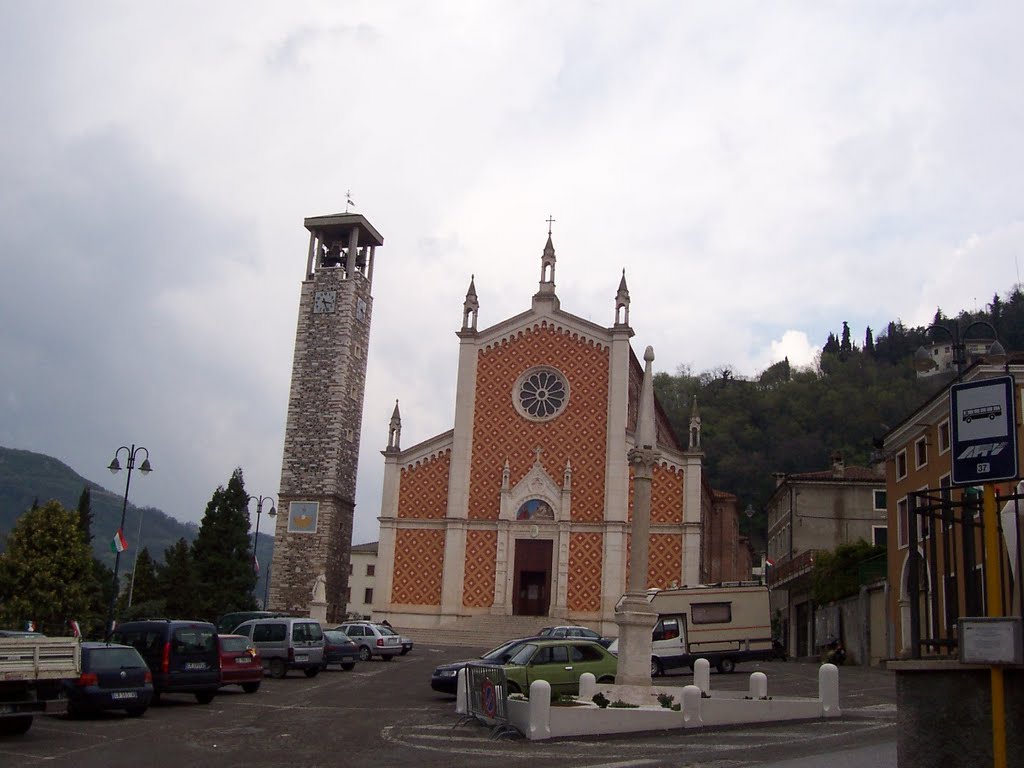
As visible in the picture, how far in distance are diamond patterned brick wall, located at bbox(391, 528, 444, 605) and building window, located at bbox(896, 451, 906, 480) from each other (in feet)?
70.5

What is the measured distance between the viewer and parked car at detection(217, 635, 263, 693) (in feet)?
67.7

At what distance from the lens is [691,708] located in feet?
50.0

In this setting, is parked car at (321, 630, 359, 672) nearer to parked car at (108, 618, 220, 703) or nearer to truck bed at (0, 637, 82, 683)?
parked car at (108, 618, 220, 703)

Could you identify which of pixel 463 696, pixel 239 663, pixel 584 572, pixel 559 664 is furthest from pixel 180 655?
pixel 584 572

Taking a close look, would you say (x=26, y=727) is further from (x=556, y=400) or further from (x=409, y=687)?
(x=556, y=400)

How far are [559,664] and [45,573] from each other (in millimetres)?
23768

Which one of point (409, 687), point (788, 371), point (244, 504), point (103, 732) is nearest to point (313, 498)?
point (244, 504)

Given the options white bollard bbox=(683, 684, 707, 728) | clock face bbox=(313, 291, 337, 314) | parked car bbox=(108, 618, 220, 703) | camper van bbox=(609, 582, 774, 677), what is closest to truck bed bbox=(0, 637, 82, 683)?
parked car bbox=(108, 618, 220, 703)

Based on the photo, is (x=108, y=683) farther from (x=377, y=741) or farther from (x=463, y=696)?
(x=463, y=696)

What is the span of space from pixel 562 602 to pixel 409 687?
70.8ft

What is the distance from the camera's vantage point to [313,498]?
161 feet

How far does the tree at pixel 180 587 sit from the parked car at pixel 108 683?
30.6 meters

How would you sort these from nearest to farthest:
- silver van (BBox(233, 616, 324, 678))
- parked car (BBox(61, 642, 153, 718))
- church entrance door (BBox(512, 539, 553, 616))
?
parked car (BBox(61, 642, 153, 718)), silver van (BBox(233, 616, 324, 678)), church entrance door (BBox(512, 539, 553, 616))

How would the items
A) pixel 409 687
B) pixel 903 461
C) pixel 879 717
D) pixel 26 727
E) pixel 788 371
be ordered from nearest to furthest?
pixel 26 727 < pixel 879 717 < pixel 409 687 < pixel 903 461 < pixel 788 371
